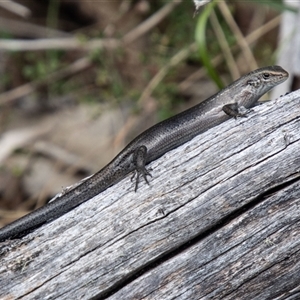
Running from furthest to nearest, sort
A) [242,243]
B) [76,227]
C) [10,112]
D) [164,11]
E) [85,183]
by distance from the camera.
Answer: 1. [10,112]
2. [164,11]
3. [85,183]
4. [76,227]
5. [242,243]

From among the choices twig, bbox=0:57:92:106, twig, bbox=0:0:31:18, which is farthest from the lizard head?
twig, bbox=0:0:31:18

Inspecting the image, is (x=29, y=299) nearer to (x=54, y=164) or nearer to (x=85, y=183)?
(x=85, y=183)

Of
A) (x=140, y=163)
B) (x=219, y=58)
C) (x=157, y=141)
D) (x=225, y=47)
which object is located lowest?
(x=140, y=163)

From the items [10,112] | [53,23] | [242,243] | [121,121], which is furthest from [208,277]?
[53,23]

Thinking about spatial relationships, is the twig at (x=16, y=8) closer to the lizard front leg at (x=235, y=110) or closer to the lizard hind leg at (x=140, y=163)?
the lizard hind leg at (x=140, y=163)

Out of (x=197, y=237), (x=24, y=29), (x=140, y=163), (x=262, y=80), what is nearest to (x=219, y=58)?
(x=262, y=80)

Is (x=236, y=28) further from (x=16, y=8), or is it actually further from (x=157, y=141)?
(x=16, y=8)

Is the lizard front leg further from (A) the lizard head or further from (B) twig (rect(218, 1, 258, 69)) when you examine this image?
(B) twig (rect(218, 1, 258, 69))

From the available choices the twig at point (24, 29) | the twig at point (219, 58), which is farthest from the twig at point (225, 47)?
the twig at point (24, 29)
